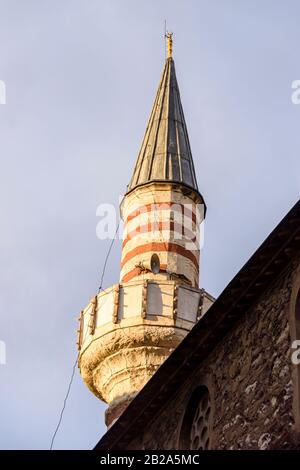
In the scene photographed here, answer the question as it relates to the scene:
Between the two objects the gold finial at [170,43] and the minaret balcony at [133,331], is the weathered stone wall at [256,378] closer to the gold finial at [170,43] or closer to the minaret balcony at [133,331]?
the minaret balcony at [133,331]

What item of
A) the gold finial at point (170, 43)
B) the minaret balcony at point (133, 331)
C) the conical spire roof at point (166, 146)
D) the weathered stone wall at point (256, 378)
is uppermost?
the gold finial at point (170, 43)

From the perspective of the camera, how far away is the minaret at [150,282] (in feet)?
59.9

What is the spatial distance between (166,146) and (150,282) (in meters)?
3.42

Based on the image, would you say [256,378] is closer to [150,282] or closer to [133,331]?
[133,331]

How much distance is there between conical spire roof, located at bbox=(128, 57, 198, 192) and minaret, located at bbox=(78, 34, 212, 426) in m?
0.02

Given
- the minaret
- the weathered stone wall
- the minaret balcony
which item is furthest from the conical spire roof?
the weathered stone wall

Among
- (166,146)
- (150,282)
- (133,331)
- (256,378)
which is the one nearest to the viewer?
(256,378)

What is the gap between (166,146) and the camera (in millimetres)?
21031

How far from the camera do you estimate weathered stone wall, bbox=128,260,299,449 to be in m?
9.85

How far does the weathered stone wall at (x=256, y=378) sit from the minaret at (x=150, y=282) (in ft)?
21.2

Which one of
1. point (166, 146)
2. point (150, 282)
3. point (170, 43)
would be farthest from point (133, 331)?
point (170, 43)

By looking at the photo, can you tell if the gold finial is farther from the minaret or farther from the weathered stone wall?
the weathered stone wall

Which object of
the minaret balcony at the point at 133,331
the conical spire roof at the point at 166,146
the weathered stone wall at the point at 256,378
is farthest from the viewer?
the conical spire roof at the point at 166,146

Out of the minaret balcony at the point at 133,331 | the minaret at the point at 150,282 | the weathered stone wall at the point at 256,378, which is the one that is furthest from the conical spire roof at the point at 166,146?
the weathered stone wall at the point at 256,378
